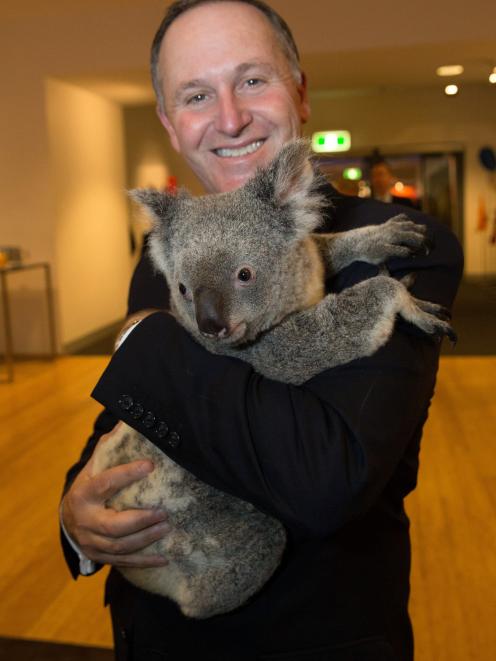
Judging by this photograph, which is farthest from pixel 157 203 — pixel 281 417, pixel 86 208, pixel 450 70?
pixel 450 70

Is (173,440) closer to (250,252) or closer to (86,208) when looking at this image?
(250,252)

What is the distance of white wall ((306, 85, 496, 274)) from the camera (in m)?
10.6

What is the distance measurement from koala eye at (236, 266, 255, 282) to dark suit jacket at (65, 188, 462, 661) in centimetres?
12

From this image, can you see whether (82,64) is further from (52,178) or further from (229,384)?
(229,384)

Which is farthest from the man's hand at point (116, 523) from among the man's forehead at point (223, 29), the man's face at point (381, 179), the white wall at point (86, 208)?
the white wall at point (86, 208)

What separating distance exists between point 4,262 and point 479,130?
26.3ft

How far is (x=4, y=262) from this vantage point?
6.27 metres

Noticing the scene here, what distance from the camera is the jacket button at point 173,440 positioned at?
908mm

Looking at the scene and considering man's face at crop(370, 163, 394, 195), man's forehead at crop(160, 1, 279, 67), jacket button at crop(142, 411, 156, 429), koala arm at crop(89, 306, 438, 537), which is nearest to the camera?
koala arm at crop(89, 306, 438, 537)

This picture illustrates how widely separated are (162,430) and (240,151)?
2.01 feet

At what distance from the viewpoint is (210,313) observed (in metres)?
0.94

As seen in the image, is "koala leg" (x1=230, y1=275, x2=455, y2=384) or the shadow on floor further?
the shadow on floor

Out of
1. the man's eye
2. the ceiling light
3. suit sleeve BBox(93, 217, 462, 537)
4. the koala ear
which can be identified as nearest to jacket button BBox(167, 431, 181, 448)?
suit sleeve BBox(93, 217, 462, 537)

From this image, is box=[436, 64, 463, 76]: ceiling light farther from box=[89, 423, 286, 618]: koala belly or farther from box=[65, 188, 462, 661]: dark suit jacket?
box=[89, 423, 286, 618]: koala belly
